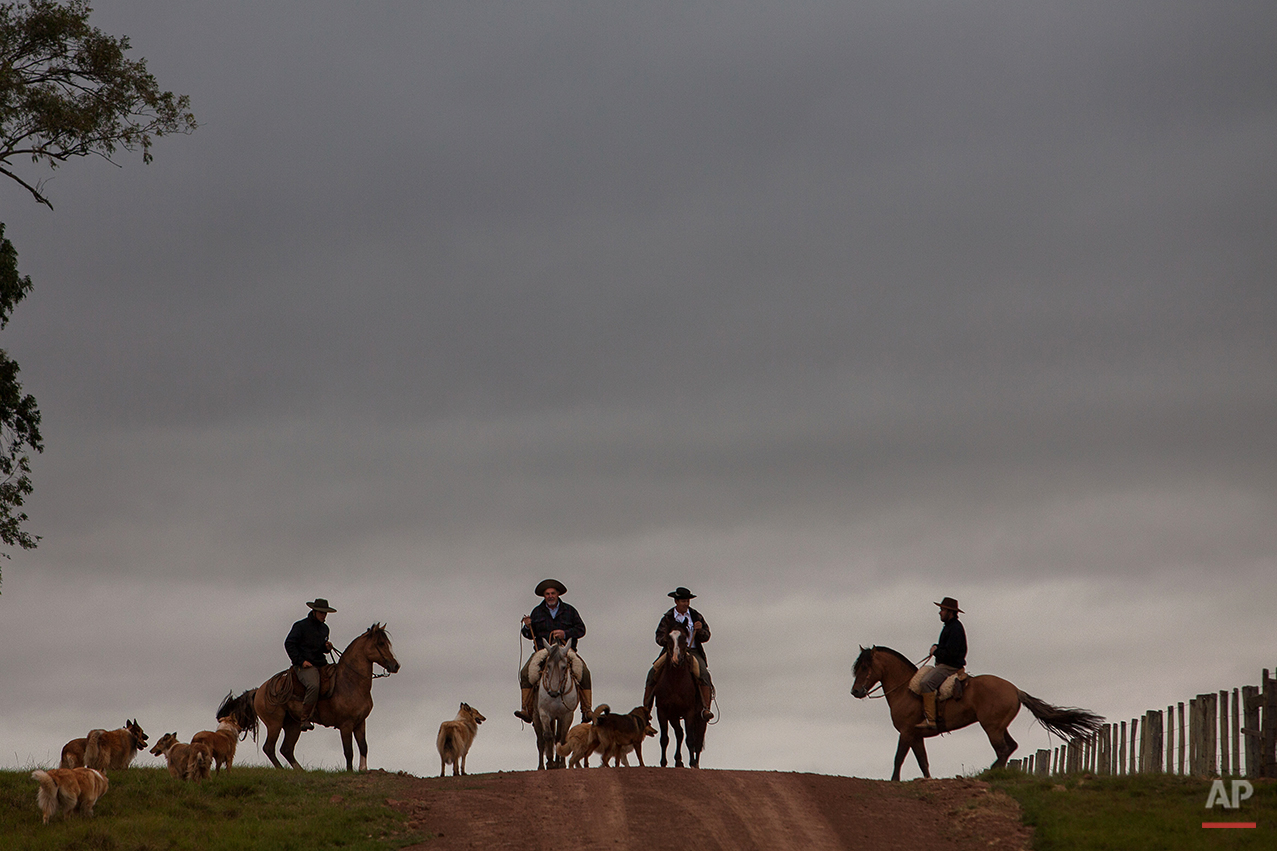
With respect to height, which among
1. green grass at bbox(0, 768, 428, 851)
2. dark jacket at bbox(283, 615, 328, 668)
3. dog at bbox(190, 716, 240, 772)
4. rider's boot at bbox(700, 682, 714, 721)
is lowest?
green grass at bbox(0, 768, 428, 851)

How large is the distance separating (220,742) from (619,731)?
6.71 metres

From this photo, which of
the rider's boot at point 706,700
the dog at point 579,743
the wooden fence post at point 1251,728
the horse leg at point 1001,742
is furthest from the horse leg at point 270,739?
A: the wooden fence post at point 1251,728

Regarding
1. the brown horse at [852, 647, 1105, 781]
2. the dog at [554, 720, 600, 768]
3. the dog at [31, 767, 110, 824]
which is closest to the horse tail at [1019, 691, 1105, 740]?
the brown horse at [852, 647, 1105, 781]

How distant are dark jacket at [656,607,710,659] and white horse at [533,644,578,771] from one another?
199cm

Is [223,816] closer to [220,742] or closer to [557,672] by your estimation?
[220,742]

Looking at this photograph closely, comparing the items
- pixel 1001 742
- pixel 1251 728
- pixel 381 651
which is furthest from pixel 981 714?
pixel 381 651

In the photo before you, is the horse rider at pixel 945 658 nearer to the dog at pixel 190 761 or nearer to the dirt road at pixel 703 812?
the dirt road at pixel 703 812

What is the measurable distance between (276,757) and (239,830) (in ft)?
24.3

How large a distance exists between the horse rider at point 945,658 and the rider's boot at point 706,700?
365 centimetres

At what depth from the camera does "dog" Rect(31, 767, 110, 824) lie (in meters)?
16.6

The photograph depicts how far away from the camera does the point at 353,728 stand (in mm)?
23250

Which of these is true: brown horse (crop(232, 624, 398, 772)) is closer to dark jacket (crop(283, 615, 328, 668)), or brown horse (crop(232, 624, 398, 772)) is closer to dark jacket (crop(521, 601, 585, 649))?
dark jacket (crop(283, 615, 328, 668))

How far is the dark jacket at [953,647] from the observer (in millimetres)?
21750

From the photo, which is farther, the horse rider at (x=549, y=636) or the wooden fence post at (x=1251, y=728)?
the horse rider at (x=549, y=636)
